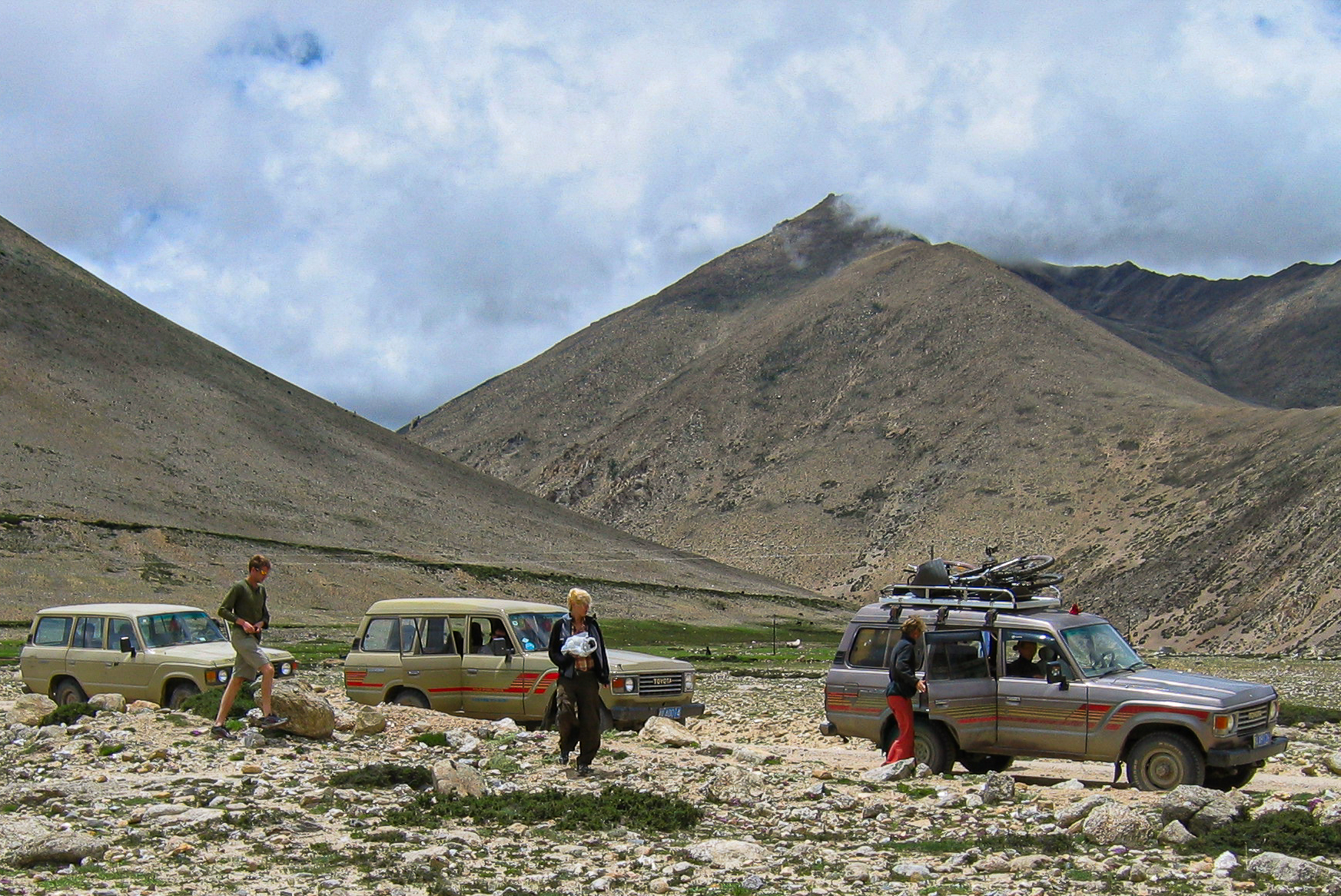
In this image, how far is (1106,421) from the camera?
146 m

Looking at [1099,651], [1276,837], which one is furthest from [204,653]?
[1276,837]

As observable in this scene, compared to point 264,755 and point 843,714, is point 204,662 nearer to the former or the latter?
point 264,755

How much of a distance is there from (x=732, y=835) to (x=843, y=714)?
5705 mm

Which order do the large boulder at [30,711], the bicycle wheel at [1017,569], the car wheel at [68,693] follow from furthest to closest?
the car wheel at [68,693], the large boulder at [30,711], the bicycle wheel at [1017,569]

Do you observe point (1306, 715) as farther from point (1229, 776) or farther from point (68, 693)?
point (68, 693)

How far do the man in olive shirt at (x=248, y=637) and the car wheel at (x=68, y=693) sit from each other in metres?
7.22

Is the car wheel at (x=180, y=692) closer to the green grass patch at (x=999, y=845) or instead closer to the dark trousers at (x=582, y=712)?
the dark trousers at (x=582, y=712)

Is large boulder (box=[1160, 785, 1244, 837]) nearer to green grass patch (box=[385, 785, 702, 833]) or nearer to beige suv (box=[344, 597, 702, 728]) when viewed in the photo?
green grass patch (box=[385, 785, 702, 833])

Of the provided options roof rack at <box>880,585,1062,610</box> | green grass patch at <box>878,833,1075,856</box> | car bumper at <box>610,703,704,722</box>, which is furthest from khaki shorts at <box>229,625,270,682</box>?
green grass patch at <box>878,833,1075,856</box>

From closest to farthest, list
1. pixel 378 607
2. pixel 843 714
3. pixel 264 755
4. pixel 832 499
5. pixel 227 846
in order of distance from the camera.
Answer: pixel 227 846, pixel 264 755, pixel 843 714, pixel 378 607, pixel 832 499

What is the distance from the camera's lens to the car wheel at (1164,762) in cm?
1377

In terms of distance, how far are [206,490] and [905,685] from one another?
9754 cm

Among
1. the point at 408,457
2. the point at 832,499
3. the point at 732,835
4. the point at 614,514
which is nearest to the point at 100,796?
the point at 732,835

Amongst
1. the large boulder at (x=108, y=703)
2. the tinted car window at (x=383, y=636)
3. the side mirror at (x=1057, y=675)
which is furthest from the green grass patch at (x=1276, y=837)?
the large boulder at (x=108, y=703)
